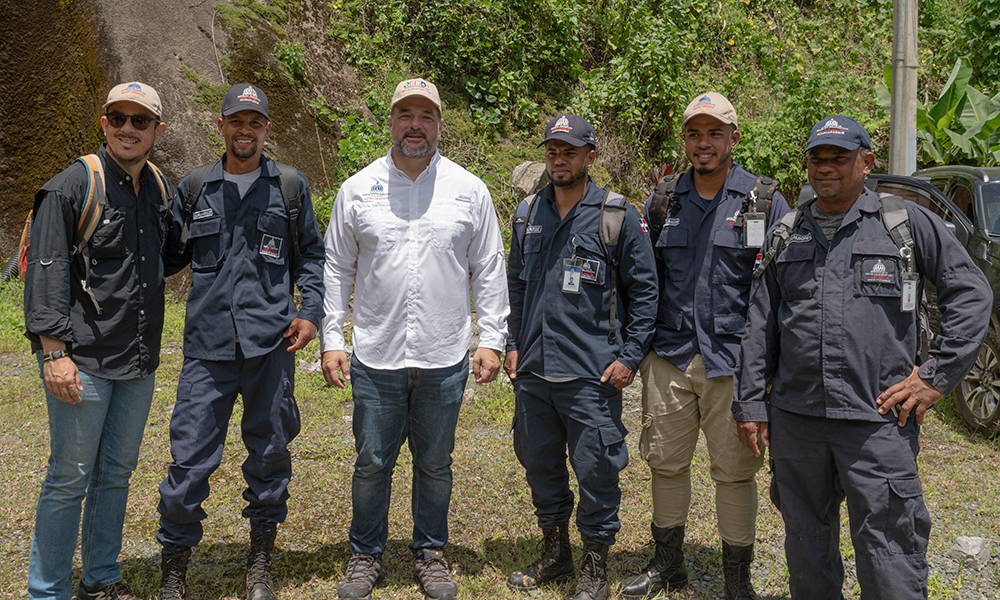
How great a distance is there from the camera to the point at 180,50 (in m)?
8.91

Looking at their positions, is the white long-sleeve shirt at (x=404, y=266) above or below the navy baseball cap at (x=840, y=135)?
below

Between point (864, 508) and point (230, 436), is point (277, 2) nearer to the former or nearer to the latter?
point (230, 436)

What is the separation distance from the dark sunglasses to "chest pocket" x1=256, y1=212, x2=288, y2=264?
653 millimetres

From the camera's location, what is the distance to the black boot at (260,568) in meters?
3.52

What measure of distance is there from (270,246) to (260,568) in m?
1.62

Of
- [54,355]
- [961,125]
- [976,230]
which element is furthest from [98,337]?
[961,125]

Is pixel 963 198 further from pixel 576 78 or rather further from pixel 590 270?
pixel 576 78

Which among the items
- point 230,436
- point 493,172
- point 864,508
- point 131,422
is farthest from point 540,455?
point 493,172

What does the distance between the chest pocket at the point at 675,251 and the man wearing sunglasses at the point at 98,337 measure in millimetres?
2481

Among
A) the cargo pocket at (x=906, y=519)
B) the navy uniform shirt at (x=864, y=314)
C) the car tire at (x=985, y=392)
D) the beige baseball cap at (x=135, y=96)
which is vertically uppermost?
the beige baseball cap at (x=135, y=96)

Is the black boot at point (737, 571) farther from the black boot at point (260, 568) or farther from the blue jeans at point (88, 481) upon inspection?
the blue jeans at point (88, 481)

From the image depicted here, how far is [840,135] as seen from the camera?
114 inches

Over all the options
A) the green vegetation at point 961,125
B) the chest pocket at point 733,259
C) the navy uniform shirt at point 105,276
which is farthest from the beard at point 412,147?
the green vegetation at point 961,125

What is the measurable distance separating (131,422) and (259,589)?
3.36 feet
